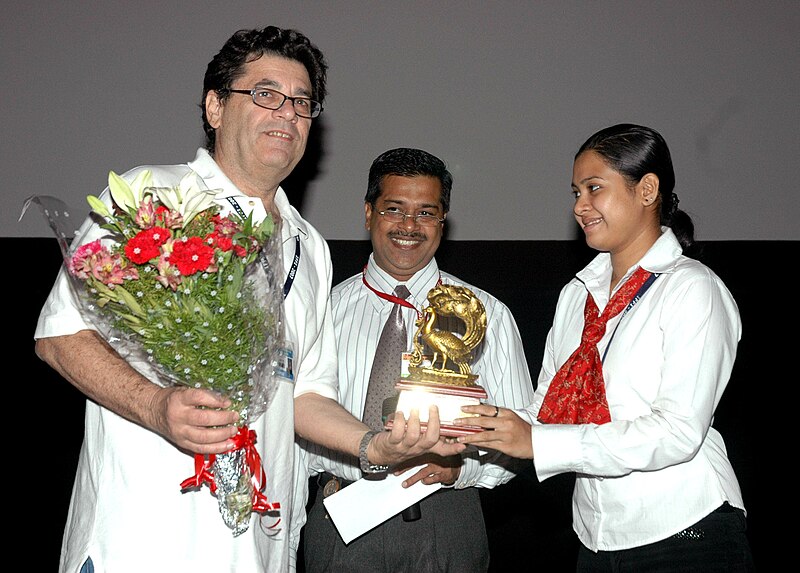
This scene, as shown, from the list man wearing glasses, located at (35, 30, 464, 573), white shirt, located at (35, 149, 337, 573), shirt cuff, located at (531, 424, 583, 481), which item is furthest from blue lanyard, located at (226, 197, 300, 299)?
shirt cuff, located at (531, 424, 583, 481)

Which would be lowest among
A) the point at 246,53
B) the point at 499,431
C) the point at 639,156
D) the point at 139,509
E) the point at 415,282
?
the point at 139,509

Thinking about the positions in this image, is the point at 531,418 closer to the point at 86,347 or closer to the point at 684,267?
the point at 684,267

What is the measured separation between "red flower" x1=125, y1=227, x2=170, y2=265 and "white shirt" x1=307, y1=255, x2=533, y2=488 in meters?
1.39

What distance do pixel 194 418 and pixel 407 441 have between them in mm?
658

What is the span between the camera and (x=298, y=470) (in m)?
2.53

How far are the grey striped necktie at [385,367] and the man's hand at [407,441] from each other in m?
0.62

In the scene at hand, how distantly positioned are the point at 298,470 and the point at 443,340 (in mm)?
638

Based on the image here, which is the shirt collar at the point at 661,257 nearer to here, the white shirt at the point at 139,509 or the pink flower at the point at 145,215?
the white shirt at the point at 139,509

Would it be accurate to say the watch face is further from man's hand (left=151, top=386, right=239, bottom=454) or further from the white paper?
man's hand (left=151, top=386, right=239, bottom=454)

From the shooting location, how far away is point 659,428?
2.05 m

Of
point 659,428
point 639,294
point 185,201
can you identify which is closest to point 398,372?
point 639,294

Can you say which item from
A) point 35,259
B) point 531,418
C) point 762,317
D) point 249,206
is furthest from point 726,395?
point 35,259

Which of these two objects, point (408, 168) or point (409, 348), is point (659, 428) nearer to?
point (409, 348)

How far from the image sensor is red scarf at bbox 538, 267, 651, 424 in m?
2.21
